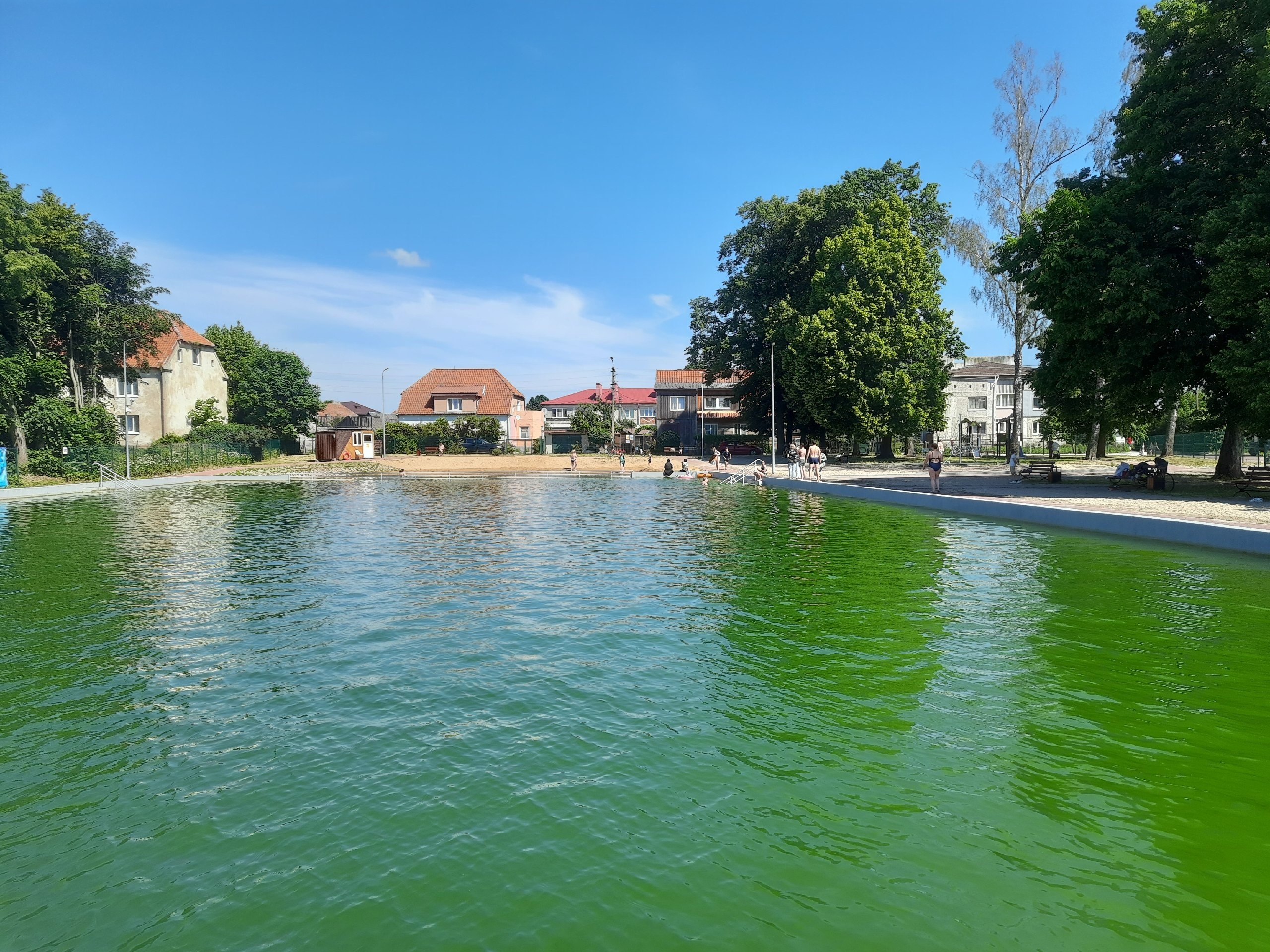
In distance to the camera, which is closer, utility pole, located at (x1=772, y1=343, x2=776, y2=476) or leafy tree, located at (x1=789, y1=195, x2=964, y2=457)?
leafy tree, located at (x1=789, y1=195, x2=964, y2=457)

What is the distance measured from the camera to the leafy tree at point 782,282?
172ft

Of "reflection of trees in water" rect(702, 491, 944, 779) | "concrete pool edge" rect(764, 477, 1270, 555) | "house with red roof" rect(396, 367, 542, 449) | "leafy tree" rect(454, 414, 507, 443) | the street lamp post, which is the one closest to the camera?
"reflection of trees in water" rect(702, 491, 944, 779)

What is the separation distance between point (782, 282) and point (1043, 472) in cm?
2822

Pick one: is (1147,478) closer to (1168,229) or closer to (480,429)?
(1168,229)

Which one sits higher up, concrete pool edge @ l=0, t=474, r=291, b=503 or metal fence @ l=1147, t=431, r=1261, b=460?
metal fence @ l=1147, t=431, r=1261, b=460

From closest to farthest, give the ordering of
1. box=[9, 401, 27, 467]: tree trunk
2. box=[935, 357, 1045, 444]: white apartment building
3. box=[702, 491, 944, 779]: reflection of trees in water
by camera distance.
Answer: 1. box=[702, 491, 944, 779]: reflection of trees in water
2. box=[9, 401, 27, 467]: tree trunk
3. box=[935, 357, 1045, 444]: white apartment building

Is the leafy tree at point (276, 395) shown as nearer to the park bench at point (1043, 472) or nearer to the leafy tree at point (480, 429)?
the leafy tree at point (480, 429)

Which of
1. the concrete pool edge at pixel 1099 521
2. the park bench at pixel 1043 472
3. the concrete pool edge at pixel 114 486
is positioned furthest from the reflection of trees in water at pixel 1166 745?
the concrete pool edge at pixel 114 486

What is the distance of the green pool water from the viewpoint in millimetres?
4512

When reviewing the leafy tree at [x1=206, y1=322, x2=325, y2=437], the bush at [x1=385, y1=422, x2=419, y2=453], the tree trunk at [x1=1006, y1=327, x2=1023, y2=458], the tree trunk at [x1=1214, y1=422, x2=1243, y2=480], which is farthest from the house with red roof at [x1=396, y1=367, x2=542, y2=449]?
the tree trunk at [x1=1214, y1=422, x2=1243, y2=480]

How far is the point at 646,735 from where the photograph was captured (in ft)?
23.5

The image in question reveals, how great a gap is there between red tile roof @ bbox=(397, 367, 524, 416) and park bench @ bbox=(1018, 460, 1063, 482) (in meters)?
59.3

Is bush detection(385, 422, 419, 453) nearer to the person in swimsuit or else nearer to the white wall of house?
the white wall of house

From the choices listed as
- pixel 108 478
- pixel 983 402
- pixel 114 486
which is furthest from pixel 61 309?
pixel 983 402
